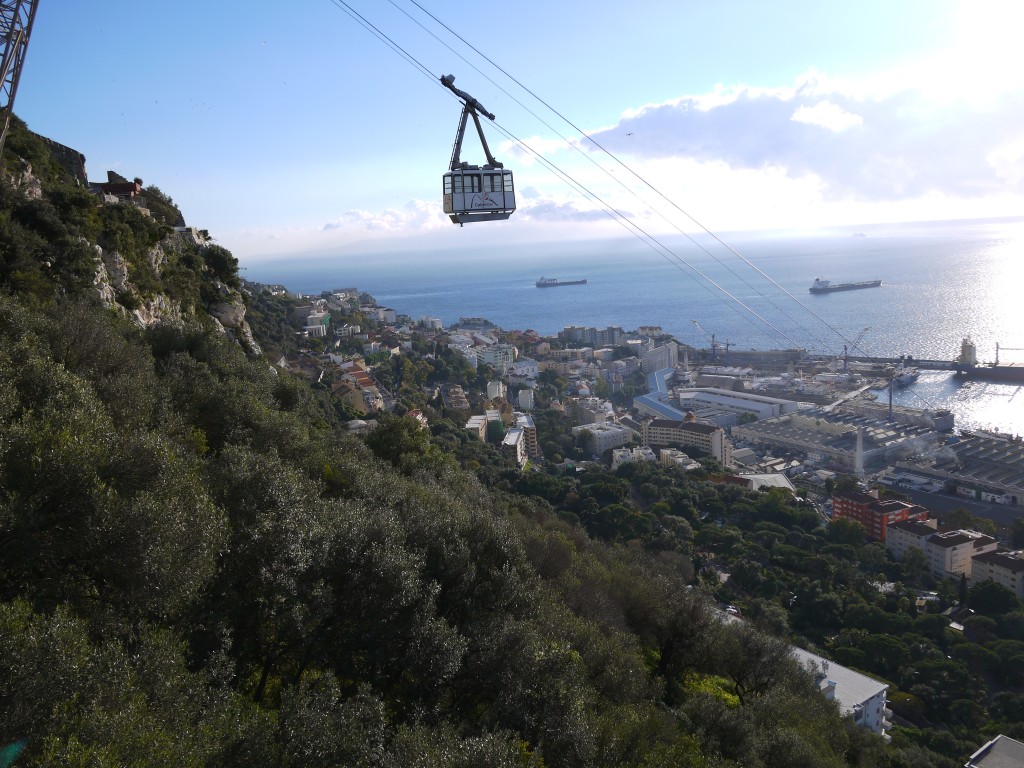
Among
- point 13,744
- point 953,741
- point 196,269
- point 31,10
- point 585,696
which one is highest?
point 31,10

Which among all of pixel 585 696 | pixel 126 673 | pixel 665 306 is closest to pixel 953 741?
pixel 585 696

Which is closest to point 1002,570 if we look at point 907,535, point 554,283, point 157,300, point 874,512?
point 907,535

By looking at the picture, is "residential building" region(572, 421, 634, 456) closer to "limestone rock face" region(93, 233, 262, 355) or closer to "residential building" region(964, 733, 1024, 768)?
"limestone rock face" region(93, 233, 262, 355)

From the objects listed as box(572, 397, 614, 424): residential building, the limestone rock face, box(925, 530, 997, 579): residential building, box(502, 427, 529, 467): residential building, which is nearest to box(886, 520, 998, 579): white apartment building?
box(925, 530, 997, 579): residential building

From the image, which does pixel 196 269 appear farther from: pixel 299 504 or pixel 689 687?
pixel 689 687

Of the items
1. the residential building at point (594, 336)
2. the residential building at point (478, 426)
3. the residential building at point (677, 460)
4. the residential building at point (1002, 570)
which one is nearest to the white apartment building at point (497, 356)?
the residential building at point (594, 336)
